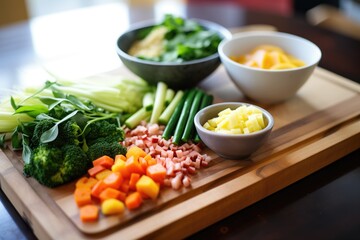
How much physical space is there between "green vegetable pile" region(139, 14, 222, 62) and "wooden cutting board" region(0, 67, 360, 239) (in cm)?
48

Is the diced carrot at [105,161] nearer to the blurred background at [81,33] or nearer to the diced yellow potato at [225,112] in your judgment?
the diced yellow potato at [225,112]

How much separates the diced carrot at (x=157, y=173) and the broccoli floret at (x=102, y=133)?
294mm

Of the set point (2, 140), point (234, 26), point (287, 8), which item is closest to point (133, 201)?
point (2, 140)

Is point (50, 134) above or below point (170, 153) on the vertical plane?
above

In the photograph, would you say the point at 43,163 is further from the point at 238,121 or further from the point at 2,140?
the point at 238,121

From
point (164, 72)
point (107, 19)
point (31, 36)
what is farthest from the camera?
point (107, 19)

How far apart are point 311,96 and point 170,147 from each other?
924 millimetres

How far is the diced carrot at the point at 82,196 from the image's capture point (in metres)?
1.50

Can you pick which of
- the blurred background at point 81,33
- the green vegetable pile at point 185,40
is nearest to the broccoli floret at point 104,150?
the green vegetable pile at point 185,40

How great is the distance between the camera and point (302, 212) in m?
1.58

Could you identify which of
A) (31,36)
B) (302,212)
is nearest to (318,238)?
(302,212)

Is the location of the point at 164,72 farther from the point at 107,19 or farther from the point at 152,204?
the point at 107,19

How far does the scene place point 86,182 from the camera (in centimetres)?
160

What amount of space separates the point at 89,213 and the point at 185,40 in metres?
1.33
